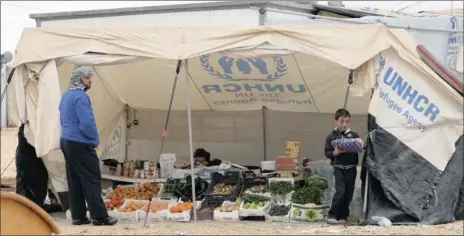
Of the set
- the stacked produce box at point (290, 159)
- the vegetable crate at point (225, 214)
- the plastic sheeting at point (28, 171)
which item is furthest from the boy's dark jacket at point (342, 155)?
the plastic sheeting at point (28, 171)

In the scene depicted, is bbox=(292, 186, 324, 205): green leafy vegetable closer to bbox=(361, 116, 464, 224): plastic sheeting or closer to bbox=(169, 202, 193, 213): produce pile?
bbox=(361, 116, 464, 224): plastic sheeting

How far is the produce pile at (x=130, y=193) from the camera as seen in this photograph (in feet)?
28.5

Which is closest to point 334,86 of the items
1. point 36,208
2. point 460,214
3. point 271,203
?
point 271,203

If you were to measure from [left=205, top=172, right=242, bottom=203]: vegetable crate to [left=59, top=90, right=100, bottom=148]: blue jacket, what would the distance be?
195 cm

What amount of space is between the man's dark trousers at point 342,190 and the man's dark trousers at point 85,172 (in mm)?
2693

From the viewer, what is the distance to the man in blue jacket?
746 cm

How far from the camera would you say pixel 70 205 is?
7918mm

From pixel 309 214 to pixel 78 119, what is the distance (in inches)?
117

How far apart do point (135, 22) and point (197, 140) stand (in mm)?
2140

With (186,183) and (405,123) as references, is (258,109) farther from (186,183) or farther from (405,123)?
(405,123)

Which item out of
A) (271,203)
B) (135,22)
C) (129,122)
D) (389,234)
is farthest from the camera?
(129,122)

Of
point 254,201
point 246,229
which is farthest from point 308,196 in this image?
point 246,229

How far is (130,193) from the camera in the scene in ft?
29.7

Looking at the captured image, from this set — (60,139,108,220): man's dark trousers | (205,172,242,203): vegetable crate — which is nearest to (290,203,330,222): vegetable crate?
(205,172,242,203): vegetable crate
